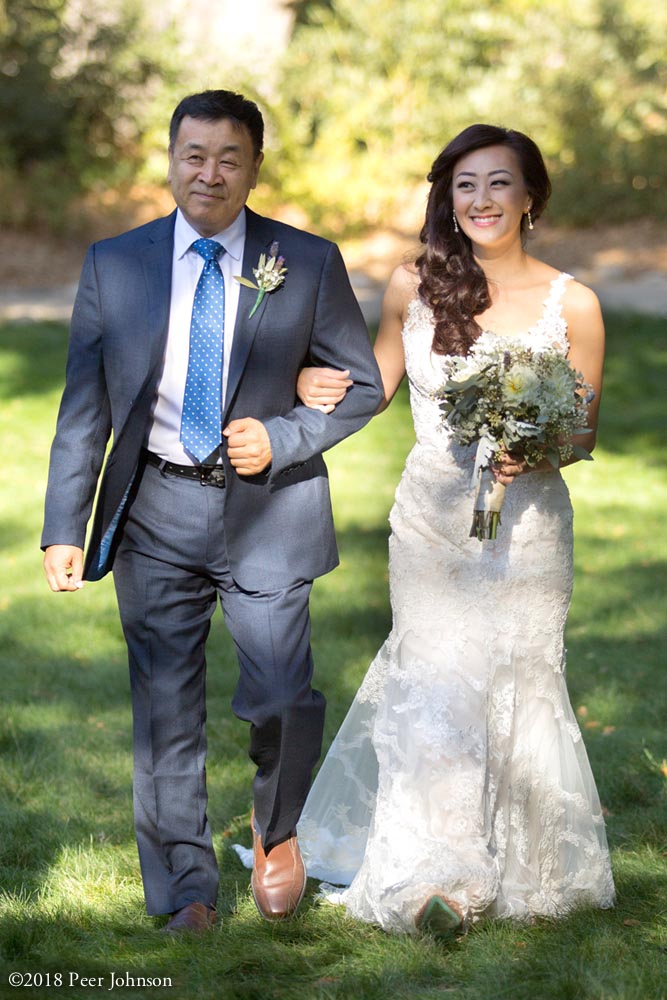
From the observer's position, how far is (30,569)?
895 cm

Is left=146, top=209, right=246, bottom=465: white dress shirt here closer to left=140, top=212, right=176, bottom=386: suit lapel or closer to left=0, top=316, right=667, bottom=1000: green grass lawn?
left=140, top=212, right=176, bottom=386: suit lapel

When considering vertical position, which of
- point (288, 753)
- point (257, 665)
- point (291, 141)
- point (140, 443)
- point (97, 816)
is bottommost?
point (97, 816)

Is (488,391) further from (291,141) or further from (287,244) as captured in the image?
(291,141)

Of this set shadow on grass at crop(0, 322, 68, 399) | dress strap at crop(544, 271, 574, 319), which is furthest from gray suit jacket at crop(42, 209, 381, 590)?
shadow on grass at crop(0, 322, 68, 399)

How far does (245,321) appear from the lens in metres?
4.07

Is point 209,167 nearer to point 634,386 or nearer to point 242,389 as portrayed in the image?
point 242,389

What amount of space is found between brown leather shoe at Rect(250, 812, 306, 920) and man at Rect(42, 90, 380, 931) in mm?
55

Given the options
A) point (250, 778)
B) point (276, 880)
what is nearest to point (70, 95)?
point (250, 778)

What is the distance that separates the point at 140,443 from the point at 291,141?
16.8m

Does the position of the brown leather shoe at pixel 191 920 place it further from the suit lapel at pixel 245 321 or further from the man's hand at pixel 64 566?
the suit lapel at pixel 245 321

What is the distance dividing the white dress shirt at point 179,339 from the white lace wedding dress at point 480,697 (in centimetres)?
78

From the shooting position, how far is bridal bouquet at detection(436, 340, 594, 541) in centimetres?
407

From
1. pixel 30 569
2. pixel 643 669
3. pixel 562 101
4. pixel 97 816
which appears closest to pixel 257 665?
pixel 97 816

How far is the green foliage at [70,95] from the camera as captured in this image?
1941cm
